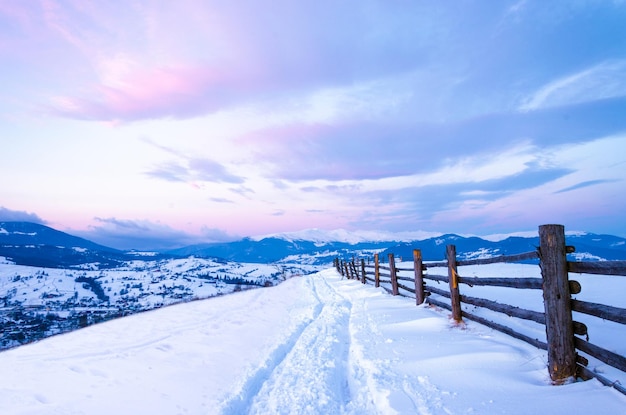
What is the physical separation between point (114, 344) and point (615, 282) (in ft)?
42.7

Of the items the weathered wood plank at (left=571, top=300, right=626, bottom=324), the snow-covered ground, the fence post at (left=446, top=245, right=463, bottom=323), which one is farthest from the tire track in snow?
the weathered wood plank at (left=571, top=300, right=626, bottom=324)

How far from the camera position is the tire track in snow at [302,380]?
420cm

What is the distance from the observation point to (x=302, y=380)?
16.3 ft

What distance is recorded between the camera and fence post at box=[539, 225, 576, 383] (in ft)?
12.9

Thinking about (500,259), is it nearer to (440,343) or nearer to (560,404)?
(440,343)

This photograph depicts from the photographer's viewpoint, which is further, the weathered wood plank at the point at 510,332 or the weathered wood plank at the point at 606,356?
the weathered wood plank at the point at 510,332

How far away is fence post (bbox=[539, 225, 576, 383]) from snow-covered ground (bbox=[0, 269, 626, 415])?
0.25m

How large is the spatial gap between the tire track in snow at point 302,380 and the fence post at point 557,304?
8.02 ft

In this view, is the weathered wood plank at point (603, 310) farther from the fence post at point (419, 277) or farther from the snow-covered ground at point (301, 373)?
the fence post at point (419, 277)

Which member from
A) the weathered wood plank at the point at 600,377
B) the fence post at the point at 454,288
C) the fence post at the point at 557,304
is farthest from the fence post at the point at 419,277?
the weathered wood plank at the point at 600,377

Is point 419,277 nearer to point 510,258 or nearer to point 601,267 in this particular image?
point 510,258

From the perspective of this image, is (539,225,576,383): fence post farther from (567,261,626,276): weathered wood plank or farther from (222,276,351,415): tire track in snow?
(222,276,351,415): tire track in snow

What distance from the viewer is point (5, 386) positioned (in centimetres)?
502

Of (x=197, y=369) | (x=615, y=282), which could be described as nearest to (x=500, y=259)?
(x=197, y=369)
